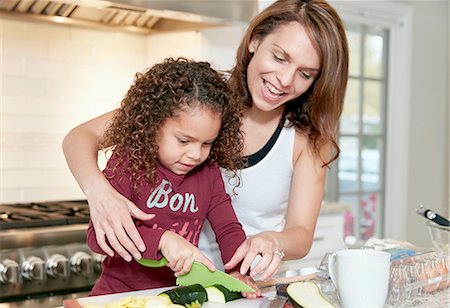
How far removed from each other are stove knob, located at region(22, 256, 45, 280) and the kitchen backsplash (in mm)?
568

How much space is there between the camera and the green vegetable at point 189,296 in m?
1.11

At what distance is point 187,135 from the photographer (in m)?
1.40

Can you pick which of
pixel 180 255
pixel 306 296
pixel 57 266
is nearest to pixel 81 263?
pixel 57 266

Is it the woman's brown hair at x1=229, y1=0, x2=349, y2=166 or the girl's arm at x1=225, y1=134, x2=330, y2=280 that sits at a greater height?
the woman's brown hair at x1=229, y1=0, x2=349, y2=166

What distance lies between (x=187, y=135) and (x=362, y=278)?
18.9 inches

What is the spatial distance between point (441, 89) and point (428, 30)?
0.40 meters

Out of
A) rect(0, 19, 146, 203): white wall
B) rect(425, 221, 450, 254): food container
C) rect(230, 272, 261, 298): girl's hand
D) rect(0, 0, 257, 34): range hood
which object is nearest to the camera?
rect(230, 272, 261, 298): girl's hand

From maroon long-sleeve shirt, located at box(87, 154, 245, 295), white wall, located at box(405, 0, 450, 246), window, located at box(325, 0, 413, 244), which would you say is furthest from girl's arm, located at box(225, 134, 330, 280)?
white wall, located at box(405, 0, 450, 246)

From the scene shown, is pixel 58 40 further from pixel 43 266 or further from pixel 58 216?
pixel 43 266

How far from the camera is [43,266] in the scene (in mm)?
2148

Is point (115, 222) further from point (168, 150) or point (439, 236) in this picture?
point (439, 236)

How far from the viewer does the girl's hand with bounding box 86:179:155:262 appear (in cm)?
126

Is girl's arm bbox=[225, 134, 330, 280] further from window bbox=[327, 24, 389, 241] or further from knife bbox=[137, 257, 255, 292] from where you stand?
window bbox=[327, 24, 389, 241]

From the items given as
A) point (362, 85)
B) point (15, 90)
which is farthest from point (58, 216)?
point (362, 85)
